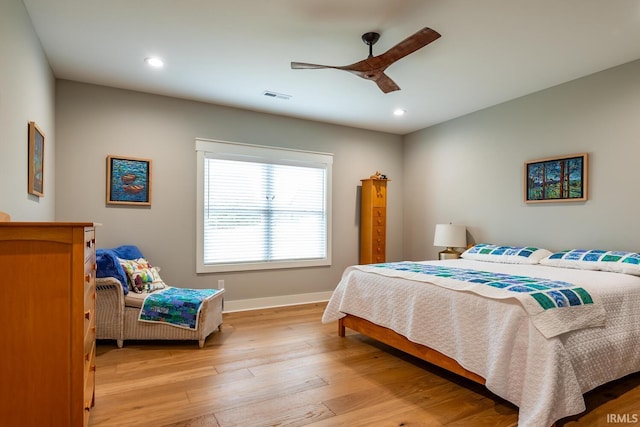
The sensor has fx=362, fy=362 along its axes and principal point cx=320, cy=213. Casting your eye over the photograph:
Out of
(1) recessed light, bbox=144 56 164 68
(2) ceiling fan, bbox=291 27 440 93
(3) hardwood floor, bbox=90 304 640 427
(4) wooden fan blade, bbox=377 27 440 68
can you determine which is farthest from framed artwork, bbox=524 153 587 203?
(1) recessed light, bbox=144 56 164 68

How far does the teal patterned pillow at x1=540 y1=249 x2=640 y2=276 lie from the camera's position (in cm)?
284

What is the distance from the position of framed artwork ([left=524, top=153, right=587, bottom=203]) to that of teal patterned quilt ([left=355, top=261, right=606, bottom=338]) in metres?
1.58

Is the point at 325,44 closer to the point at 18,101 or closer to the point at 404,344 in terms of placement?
the point at 18,101

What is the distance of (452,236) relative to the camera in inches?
181

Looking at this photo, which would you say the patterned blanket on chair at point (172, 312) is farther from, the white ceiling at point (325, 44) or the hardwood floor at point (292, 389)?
the white ceiling at point (325, 44)

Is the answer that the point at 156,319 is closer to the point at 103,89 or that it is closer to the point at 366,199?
the point at 103,89

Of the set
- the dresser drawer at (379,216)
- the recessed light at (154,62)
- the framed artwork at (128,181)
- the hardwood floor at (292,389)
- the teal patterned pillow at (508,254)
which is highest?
the recessed light at (154,62)

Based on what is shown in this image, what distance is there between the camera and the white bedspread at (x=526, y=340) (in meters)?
1.82

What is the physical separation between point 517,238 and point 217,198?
3557 mm

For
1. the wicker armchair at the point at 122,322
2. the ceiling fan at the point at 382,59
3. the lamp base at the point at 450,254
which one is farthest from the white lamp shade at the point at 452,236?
the wicker armchair at the point at 122,322

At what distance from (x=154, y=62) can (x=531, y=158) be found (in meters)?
3.98

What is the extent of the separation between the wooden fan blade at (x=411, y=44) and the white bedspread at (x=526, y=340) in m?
1.64

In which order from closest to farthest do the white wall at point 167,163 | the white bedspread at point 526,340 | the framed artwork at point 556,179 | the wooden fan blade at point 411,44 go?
the white bedspread at point 526,340 → the wooden fan blade at point 411,44 → the framed artwork at point 556,179 → the white wall at point 167,163

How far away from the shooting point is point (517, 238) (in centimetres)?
414
